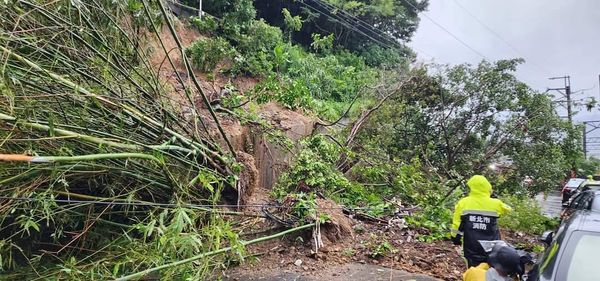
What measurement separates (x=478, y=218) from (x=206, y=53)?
750 cm

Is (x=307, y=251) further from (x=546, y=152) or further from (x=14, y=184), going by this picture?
(x=546, y=152)

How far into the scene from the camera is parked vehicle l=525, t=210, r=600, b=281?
7.43 feet

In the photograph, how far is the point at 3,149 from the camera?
2.65 metres

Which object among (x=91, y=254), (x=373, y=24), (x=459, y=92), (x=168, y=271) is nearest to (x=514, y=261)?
(x=168, y=271)

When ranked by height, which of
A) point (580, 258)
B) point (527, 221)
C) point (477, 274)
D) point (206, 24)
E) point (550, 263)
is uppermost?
point (206, 24)

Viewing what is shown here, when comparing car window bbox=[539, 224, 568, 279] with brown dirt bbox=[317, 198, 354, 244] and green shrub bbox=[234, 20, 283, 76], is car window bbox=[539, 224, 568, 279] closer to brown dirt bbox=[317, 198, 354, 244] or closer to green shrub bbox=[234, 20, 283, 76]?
brown dirt bbox=[317, 198, 354, 244]

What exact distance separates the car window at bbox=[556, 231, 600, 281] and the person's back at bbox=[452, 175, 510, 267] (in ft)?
4.65

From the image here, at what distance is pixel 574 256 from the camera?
2379 mm

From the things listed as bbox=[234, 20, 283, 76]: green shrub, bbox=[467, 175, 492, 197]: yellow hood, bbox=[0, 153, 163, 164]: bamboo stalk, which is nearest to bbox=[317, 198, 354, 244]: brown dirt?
bbox=[467, 175, 492, 197]: yellow hood

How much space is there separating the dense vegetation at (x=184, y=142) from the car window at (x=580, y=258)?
2233mm

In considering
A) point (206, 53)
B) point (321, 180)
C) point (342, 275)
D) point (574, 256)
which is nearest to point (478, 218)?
point (342, 275)

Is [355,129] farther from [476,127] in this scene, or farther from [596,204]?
[596,204]

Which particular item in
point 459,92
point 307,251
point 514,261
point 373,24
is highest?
point 373,24

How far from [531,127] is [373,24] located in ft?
42.9
